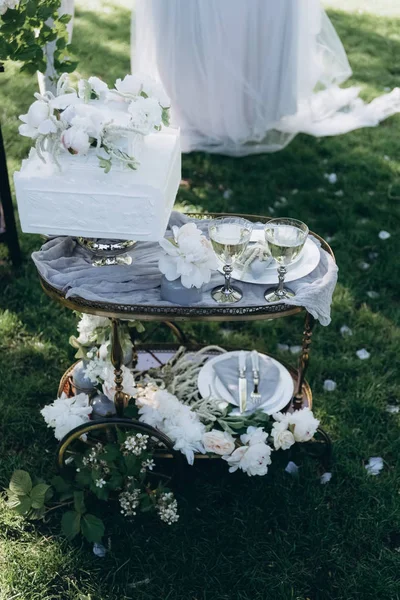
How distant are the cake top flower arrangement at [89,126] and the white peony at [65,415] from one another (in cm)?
85

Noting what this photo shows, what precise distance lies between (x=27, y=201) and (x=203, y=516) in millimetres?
1216

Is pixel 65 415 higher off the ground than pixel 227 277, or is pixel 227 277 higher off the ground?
pixel 227 277

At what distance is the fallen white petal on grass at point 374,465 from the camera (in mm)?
2633

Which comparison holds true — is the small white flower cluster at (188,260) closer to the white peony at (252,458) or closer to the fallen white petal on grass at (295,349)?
the white peony at (252,458)

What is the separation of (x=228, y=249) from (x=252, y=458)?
0.70 metres

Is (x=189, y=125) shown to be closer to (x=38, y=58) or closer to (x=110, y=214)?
(x=38, y=58)

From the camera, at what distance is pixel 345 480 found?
2592mm

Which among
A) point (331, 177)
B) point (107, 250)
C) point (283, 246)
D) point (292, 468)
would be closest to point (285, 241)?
point (283, 246)

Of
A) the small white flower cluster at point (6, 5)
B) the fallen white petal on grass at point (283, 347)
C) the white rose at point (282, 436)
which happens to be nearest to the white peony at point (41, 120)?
the small white flower cluster at point (6, 5)

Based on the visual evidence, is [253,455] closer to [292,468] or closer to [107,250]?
[292,468]

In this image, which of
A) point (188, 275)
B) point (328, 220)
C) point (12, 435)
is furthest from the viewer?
point (328, 220)

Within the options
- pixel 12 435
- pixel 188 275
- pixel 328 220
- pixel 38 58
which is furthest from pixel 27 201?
pixel 328 220

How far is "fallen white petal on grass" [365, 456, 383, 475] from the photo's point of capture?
2.63 metres

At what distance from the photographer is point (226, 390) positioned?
2574 millimetres
